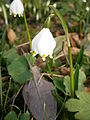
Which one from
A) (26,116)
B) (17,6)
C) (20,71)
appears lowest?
(26,116)

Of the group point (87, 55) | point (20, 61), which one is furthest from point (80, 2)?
point (20, 61)

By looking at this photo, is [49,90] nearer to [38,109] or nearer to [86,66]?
[38,109]

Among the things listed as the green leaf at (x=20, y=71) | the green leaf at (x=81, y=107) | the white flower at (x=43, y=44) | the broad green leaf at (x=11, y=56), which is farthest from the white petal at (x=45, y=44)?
the broad green leaf at (x=11, y=56)

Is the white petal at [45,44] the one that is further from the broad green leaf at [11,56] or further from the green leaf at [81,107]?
the broad green leaf at [11,56]

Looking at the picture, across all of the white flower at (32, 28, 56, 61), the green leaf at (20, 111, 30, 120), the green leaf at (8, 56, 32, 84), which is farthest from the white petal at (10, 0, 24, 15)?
the green leaf at (20, 111, 30, 120)

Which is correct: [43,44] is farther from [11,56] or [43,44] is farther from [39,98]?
[11,56]

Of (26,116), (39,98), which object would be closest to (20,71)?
(39,98)
